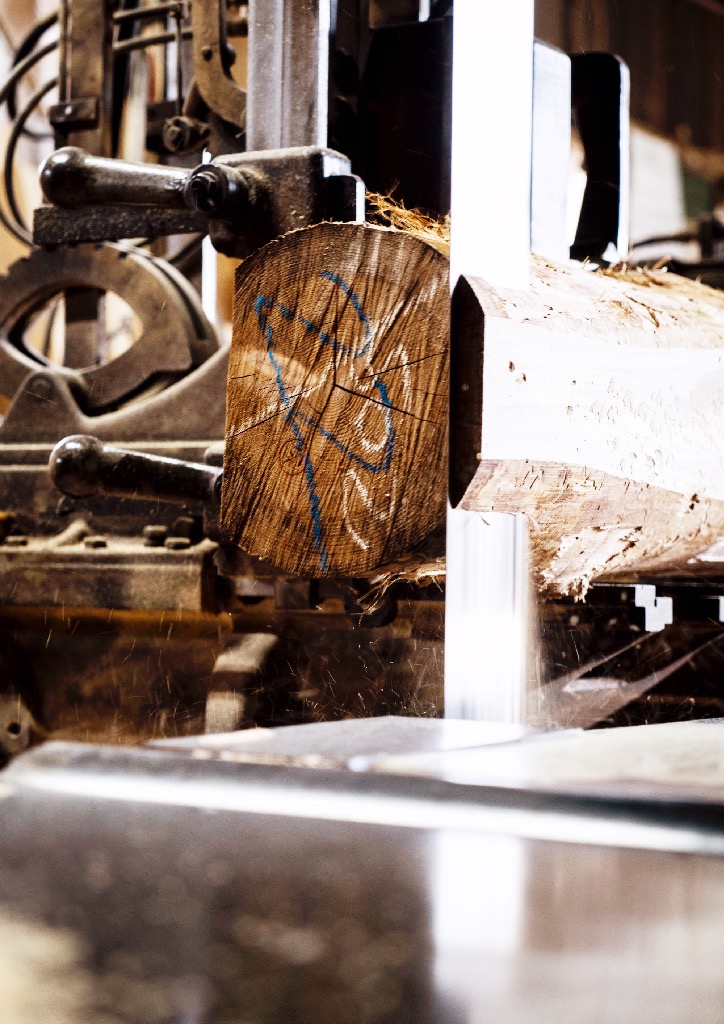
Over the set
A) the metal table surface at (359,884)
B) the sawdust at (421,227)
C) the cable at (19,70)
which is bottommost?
the metal table surface at (359,884)

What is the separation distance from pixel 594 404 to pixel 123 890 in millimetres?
961

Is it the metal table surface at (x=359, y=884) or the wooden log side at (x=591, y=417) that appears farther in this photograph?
the wooden log side at (x=591, y=417)

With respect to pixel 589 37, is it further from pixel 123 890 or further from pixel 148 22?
pixel 123 890

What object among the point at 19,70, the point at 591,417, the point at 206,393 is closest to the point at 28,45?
the point at 19,70

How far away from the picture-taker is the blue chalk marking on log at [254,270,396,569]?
1.54m

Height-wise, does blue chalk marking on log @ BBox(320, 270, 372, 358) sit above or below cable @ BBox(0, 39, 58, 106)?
below

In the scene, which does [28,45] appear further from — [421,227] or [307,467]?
[307,467]

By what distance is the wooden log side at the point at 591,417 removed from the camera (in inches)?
57.7

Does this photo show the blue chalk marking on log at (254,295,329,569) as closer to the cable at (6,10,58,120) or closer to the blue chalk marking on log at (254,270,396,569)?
the blue chalk marking on log at (254,270,396,569)

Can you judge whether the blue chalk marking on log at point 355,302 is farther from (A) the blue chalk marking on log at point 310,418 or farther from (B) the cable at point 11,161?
(B) the cable at point 11,161

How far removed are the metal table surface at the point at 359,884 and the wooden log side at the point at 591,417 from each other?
37 centimetres

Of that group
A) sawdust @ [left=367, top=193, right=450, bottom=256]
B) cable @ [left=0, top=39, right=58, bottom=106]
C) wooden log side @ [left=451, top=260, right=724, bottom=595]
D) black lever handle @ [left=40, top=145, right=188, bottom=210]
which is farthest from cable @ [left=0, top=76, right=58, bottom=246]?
wooden log side @ [left=451, top=260, right=724, bottom=595]

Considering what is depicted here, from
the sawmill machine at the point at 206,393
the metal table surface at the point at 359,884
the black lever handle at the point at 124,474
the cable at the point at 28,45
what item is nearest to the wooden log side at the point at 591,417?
the sawmill machine at the point at 206,393

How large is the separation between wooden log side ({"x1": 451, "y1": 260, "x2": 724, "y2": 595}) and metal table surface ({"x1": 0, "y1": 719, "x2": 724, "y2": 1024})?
0.37 m
